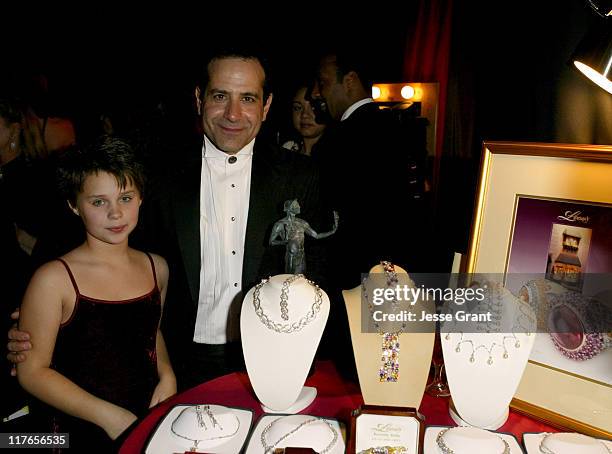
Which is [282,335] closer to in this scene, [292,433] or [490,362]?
[292,433]

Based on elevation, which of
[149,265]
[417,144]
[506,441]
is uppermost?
[417,144]

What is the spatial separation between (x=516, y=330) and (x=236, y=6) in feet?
15.5

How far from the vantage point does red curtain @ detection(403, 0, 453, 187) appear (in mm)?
4207

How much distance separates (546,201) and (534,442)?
22.3 inches

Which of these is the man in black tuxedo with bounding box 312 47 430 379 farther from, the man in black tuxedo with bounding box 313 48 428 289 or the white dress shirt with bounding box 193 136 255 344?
the white dress shirt with bounding box 193 136 255 344

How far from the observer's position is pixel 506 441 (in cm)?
108

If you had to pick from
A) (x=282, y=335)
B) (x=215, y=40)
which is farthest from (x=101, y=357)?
(x=215, y=40)

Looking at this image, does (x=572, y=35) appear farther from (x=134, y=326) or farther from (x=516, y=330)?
(x=134, y=326)

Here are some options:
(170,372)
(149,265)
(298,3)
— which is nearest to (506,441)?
(170,372)

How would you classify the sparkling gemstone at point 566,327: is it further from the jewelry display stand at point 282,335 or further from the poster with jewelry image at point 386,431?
the jewelry display stand at point 282,335

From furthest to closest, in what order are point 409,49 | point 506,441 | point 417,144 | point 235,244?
point 409,49
point 417,144
point 235,244
point 506,441

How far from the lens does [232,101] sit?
5.36 ft

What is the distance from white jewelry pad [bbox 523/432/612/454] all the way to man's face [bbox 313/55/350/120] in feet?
7.66

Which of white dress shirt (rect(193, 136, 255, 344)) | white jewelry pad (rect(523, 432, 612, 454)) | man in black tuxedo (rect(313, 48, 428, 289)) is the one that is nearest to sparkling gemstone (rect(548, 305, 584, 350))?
white jewelry pad (rect(523, 432, 612, 454))
